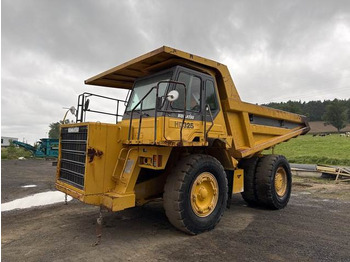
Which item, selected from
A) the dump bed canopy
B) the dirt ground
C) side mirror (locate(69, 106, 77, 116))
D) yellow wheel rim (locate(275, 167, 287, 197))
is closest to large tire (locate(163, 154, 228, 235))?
the dirt ground

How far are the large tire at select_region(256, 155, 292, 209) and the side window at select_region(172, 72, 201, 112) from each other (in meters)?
2.79

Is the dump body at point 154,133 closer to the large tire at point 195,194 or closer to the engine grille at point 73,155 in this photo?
the engine grille at point 73,155

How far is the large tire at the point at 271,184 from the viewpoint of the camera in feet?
22.3

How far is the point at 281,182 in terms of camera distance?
24.9 ft

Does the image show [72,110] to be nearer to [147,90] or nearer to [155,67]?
[147,90]

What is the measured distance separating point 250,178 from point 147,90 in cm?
349

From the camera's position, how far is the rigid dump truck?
460cm

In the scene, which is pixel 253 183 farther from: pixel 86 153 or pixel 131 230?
pixel 86 153

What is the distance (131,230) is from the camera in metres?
5.10

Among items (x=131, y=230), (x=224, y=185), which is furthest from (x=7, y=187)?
(x=224, y=185)

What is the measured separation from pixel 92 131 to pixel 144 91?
1645 millimetres

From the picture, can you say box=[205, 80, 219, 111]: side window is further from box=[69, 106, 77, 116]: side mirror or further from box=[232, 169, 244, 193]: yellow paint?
box=[69, 106, 77, 116]: side mirror

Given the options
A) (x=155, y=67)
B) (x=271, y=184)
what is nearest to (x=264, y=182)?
(x=271, y=184)

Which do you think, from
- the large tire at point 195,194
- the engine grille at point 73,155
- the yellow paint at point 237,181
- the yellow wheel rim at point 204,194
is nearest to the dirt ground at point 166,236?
the large tire at point 195,194
